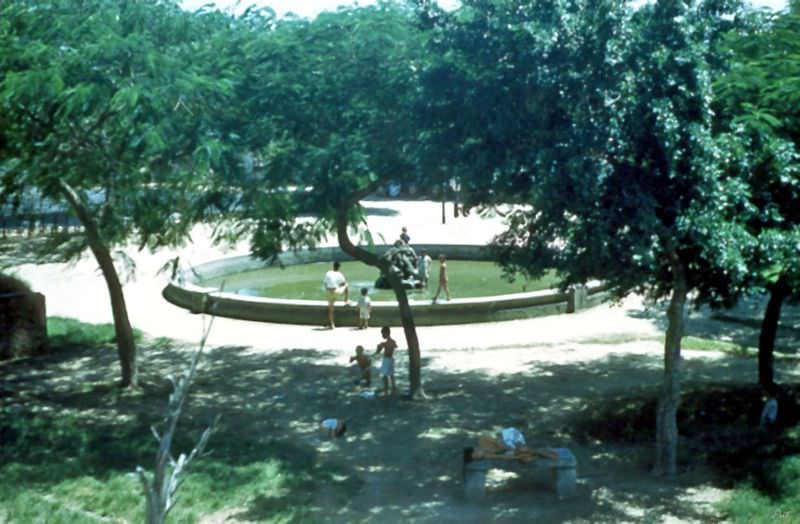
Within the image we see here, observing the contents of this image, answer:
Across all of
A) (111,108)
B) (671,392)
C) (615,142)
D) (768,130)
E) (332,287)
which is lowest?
(671,392)

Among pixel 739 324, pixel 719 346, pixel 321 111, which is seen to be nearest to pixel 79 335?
pixel 321 111

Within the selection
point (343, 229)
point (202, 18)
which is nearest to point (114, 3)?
point (202, 18)

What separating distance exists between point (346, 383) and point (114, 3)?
24.1 feet

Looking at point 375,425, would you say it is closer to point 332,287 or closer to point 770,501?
point 770,501

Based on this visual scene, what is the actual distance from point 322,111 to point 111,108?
128 inches

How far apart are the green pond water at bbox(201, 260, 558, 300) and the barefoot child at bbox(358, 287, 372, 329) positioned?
4.17 metres

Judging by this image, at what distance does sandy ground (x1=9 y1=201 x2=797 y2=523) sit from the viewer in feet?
41.7

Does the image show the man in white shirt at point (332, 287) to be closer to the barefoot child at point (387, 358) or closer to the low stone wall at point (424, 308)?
the low stone wall at point (424, 308)

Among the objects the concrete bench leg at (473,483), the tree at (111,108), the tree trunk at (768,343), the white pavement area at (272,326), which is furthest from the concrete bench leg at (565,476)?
the white pavement area at (272,326)

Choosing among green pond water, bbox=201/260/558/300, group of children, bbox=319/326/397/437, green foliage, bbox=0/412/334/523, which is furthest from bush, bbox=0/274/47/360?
green pond water, bbox=201/260/558/300

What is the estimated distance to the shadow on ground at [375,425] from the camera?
12.7m

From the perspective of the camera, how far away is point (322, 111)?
16.2 meters

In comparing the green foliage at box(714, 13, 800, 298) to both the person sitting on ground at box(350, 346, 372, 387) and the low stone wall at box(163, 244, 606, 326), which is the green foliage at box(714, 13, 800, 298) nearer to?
the person sitting on ground at box(350, 346, 372, 387)

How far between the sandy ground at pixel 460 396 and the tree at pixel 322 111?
3344 millimetres
